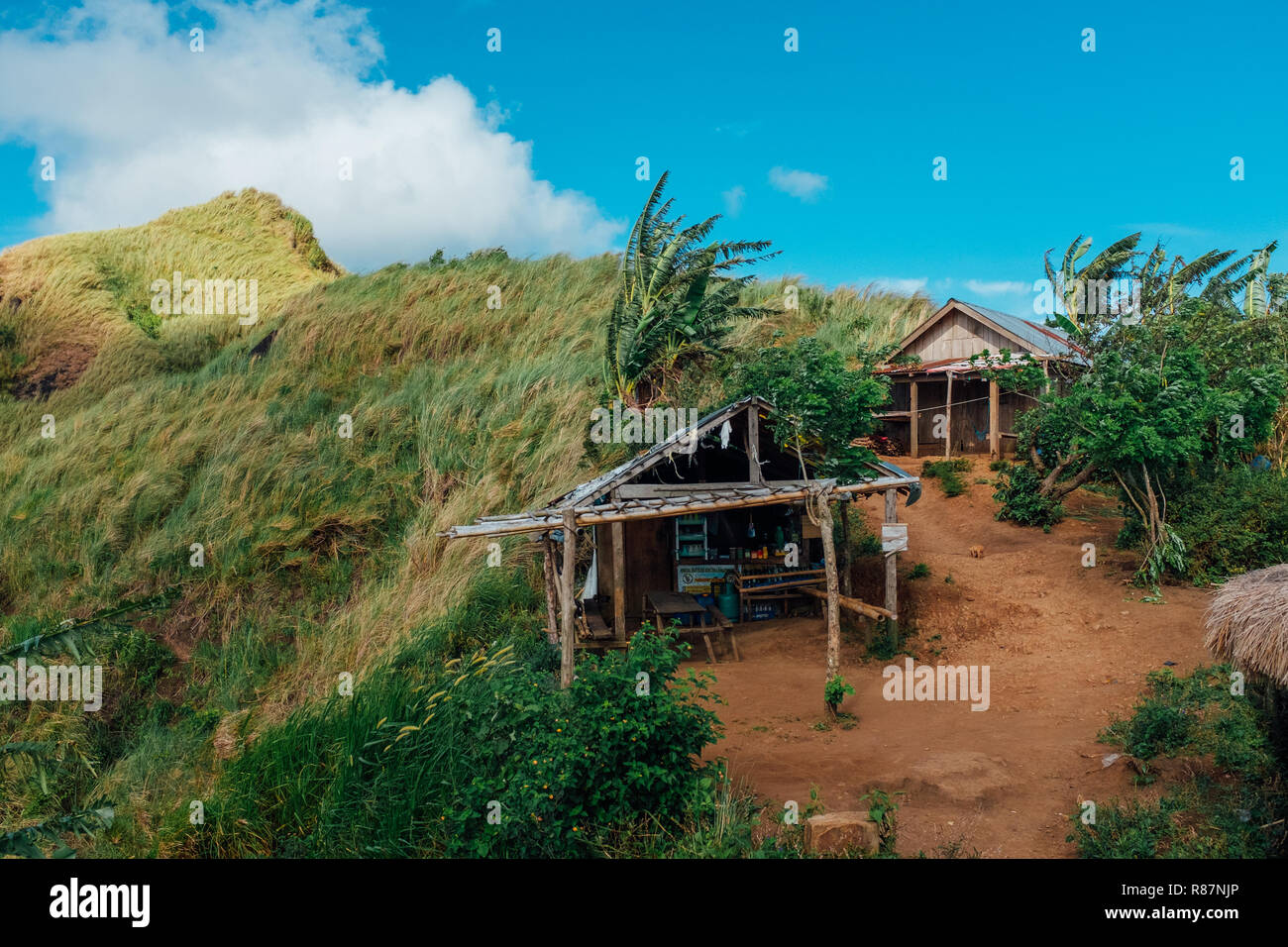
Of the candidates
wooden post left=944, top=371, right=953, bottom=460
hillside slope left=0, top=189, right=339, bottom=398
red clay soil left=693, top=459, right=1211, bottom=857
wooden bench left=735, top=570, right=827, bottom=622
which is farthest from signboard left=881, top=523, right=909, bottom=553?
hillside slope left=0, top=189, right=339, bottom=398

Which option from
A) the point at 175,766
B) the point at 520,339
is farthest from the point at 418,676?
the point at 520,339

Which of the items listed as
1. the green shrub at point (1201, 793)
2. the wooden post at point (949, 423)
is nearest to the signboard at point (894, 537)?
the green shrub at point (1201, 793)

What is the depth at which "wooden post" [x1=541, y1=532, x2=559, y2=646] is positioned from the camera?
988 centimetres

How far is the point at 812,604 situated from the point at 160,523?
39.7 ft

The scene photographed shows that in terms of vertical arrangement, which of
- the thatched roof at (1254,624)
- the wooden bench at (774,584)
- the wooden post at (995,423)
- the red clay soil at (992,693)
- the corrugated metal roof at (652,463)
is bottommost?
the red clay soil at (992,693)

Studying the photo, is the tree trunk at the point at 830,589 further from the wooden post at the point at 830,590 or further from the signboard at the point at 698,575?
the signboard at the point at 698,575

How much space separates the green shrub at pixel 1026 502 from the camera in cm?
1527

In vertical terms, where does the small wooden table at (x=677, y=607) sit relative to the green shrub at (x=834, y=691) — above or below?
above

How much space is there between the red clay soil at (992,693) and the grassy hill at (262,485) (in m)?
3.58

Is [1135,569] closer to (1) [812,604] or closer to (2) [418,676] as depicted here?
(1) [812,604]

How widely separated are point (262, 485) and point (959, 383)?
1695 cm

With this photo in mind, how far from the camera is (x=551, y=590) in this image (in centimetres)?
1009

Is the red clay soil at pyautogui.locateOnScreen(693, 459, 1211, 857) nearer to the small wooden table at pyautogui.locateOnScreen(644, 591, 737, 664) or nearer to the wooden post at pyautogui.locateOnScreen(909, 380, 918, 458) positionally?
the small wooden table at pyautogui.locateOnScreen(644, 591, 737, 664)

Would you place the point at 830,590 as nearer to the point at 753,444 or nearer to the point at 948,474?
the point at 753,444
